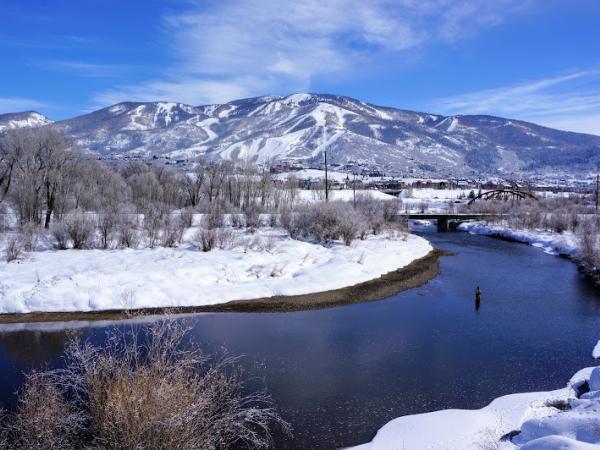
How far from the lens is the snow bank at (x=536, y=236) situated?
43.3 m

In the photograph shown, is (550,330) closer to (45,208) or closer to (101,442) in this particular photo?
(101,442)

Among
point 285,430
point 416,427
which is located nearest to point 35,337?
point 285,430

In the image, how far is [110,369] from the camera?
902 centimetres

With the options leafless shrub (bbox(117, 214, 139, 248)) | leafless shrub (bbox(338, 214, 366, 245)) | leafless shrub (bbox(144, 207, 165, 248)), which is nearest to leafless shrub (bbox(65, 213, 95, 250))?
leafless shrub (bbox(117, 214, 139, 248))

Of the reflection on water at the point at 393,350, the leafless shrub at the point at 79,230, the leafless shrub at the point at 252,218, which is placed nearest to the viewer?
the reflection on water at the point at 393,350

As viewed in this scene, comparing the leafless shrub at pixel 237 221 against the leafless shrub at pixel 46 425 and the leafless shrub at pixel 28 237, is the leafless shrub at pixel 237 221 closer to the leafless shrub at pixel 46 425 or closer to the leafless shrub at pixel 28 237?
the leafless shrub at pixel 28 237

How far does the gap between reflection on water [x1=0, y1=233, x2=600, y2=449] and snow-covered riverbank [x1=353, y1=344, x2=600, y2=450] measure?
0.66 meters

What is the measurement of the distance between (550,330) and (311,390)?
11601mm

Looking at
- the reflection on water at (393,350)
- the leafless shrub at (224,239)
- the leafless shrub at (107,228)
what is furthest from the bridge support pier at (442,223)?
the leafless shrub at (107,228)

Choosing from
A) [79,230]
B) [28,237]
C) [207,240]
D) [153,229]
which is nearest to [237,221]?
[153,229]

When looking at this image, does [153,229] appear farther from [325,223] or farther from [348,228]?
[348,228]

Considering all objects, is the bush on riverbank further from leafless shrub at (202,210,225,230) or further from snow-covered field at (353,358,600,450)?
snow-covered field at (353,358,600,450)

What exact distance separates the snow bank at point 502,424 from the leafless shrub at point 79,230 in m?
28.1

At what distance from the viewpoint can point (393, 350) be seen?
16.5 m
